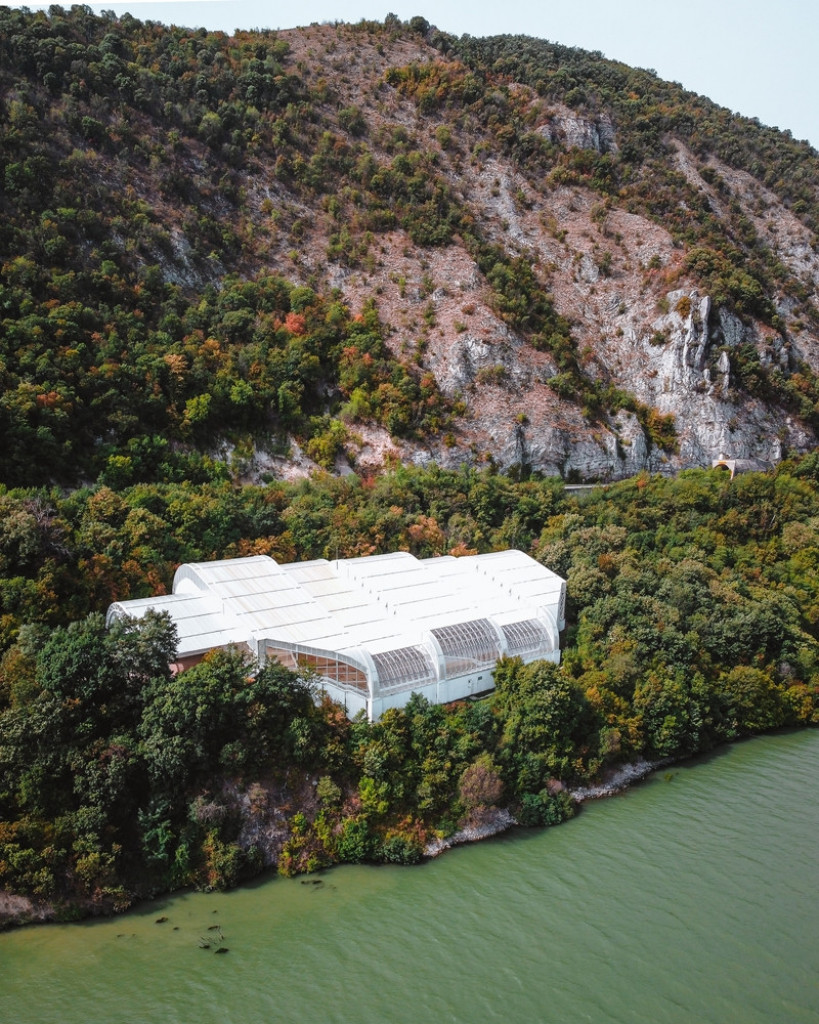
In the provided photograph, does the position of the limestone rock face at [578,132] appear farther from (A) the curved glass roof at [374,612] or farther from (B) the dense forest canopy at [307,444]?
(A) the curved glass roof at [374,612]

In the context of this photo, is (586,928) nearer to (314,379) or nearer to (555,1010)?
(555,1010)

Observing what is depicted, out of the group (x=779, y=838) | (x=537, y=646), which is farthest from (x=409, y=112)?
(x=779, y=838)

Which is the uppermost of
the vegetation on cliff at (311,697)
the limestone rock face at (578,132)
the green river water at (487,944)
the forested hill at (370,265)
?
the limestone rock face at (578,132)

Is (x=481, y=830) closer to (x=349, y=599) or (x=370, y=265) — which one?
(x=349, y=599)

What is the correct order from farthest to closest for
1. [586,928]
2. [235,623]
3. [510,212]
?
[510,212] < [235,623] < [586,928]

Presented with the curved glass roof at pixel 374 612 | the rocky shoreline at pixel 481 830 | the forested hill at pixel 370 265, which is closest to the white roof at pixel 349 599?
the curved glass roof at pixel 374 612

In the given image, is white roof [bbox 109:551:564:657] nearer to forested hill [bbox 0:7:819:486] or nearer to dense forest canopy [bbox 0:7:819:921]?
dense forest canopy [bbox 0:7:819:921]
